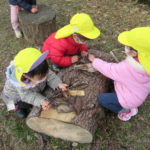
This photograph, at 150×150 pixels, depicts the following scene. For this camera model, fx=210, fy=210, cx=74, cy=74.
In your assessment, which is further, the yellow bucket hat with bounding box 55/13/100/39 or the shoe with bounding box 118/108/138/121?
the shoe with bounding box 118/108/138/121

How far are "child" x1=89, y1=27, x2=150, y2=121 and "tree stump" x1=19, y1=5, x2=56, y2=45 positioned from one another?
5.71 feet

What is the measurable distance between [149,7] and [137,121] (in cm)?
373

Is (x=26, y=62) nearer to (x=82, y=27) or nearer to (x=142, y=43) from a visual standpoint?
(x=82, y=27)

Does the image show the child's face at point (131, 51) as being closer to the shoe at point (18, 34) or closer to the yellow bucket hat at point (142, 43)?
the yellow bucket hat at point (142, 43)

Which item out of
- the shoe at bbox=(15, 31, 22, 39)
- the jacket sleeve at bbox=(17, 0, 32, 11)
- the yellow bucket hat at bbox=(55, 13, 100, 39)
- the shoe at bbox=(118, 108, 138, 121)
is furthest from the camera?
the shoe at bbox=(15, 31, 22, 39)

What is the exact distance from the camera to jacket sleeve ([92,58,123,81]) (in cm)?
255

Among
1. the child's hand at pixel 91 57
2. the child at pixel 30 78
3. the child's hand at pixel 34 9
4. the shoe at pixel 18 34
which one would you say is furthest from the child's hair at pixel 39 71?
the shoe at pixel 18 34

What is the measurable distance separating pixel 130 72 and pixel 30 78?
1130 millimetres

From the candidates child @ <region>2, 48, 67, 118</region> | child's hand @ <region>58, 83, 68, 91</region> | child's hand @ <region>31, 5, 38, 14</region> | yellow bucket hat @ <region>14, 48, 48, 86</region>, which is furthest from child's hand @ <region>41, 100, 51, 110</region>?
child's hand @ <region>31, 5, 38, 14</region>

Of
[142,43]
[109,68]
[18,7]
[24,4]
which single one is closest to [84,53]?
[109,68]

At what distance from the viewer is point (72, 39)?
10.3 ft

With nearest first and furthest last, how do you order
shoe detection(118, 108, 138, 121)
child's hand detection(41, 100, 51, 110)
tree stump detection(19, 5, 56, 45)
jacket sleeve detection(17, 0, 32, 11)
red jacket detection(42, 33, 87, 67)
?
1. child's hand detection(41, 100, 51, 110)
2. shoe detection(118, 108, 138, 121)
3. red jacket detection(42, 33, 87, 67)
4. tree stump detection(19, 5, 56, 45)
5. jacket sleeve detection(17, 0, 32, 11)

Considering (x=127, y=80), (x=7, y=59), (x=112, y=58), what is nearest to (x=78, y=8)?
(x=7, y=59)

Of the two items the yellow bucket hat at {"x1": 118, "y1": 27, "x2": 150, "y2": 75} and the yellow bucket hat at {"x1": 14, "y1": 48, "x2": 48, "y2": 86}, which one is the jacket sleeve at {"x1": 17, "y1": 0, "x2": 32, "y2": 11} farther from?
the yellow bucket hat at {"x1": 118, "y1": 27, "x2": 150, "y2": 75}
